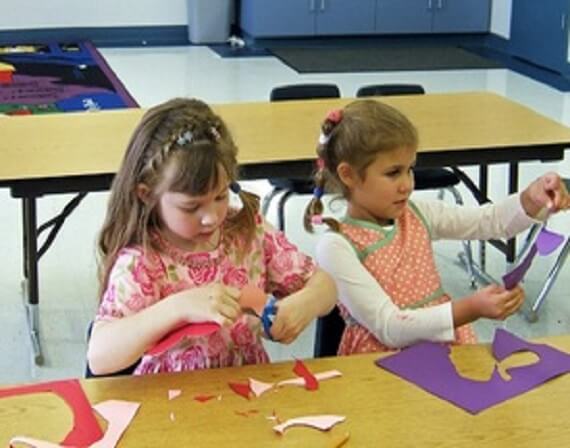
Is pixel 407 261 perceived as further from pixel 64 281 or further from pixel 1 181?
pixel 64 281

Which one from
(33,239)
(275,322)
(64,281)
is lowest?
(64,281)

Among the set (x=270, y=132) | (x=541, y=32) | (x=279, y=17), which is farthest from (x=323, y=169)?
(x=279, y=17)

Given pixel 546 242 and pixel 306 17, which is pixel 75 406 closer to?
pixel 546 242

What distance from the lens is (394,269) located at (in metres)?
2.02

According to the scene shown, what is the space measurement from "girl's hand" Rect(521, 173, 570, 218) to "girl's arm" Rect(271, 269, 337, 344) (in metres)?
0.51

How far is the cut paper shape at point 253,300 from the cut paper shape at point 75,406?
269mm

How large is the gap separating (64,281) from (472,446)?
105 inches

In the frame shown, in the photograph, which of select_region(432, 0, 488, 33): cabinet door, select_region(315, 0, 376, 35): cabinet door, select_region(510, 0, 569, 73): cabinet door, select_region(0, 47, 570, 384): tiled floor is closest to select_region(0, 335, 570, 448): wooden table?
select_region(0, 47, 570, 384): tiled floor

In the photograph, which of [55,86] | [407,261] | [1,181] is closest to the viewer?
[407,261]

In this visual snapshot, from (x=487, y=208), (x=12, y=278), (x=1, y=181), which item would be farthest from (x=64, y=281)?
(x=487, y=208)

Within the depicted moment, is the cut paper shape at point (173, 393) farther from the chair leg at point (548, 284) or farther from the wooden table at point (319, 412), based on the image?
the chair leg at point (548, 284)

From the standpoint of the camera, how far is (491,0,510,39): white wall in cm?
874

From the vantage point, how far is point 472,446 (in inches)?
53.8

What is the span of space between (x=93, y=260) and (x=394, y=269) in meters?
2.18
